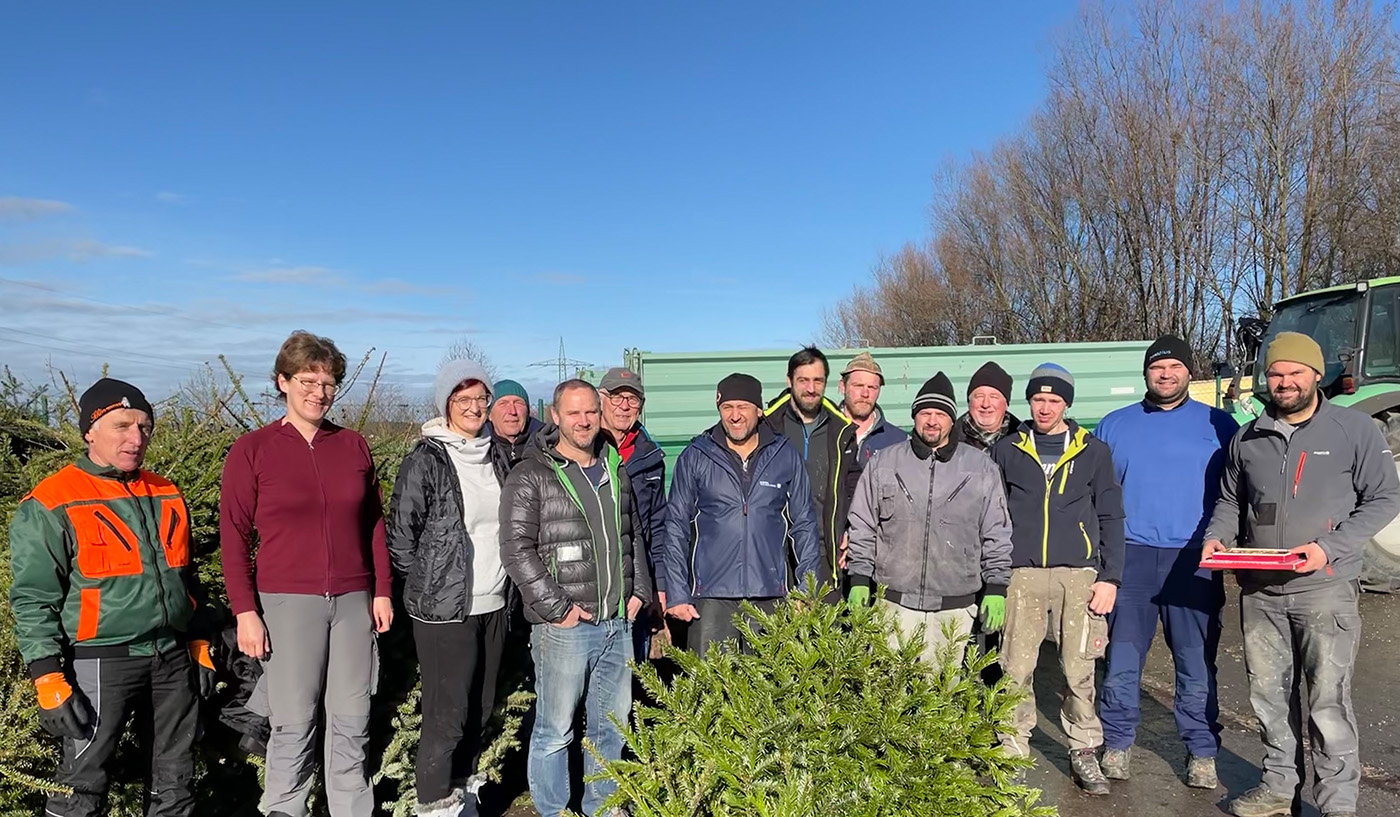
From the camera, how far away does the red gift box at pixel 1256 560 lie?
3.36 m

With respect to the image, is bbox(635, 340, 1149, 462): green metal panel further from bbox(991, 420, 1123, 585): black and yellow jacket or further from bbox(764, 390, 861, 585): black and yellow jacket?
bbox(991, 420, 1123, 585): black and yellow jacket

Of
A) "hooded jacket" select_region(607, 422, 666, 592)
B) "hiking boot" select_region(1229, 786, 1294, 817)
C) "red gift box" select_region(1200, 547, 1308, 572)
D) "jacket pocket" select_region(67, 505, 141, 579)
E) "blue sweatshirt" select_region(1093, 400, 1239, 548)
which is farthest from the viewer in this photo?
"blue sweatshirt" select_region(1093, 400, 1239, 548)

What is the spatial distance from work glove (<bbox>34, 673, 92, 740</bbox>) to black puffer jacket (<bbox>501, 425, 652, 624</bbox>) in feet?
4.80

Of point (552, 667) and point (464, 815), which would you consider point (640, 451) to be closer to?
point (552, 667)

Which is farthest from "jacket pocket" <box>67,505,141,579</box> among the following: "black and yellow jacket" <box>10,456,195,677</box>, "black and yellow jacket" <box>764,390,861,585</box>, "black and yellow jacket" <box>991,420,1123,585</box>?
"black and yellow jacket" <box>991,420,1123,585</box>

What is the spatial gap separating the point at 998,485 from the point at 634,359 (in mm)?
6160

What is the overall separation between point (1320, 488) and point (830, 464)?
217cm

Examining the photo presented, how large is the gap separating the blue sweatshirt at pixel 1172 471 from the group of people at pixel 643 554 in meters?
0.01

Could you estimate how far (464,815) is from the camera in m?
3.37

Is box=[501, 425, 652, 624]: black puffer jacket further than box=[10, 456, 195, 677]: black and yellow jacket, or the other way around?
box=[501, 425, 652, 624]: black puffer jacket

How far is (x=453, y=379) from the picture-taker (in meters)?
3.39

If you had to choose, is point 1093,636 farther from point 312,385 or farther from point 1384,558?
point 1384,558

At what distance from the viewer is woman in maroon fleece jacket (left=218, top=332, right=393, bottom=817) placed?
2.96 metres

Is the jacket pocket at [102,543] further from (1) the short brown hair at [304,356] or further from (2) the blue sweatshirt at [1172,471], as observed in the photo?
(2) the blue sweatshirt at [1172,471]
